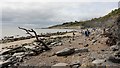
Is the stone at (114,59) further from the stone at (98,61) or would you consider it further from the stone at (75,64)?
the stone at (75,64)

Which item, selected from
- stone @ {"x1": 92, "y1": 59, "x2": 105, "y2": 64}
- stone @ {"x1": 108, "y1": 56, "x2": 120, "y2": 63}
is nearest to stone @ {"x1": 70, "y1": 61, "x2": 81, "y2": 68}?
stone @ {"x1": 92, "y1": 59, "x2": 105, "y2": 64}

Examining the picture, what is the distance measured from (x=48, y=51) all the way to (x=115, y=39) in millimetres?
6862

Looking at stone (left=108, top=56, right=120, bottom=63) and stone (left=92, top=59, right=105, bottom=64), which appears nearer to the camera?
stone (left=92, top=59, right=105, bottom=64)

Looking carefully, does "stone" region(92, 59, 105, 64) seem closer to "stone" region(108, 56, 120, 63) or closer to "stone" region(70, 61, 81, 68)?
"stone" region(108, 56, 120, 63)

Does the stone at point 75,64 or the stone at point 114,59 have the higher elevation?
the stone at point 114,59

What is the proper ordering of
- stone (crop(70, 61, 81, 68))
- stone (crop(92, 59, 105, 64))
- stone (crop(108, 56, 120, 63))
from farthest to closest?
1. stone (crop(70, 61, 81, 68))
2. stone (crop(108, 56, 120, 63))
3. stone (crop(92, 59, 105, 64))

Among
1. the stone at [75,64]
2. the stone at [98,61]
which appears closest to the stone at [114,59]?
the stone at [98,61]

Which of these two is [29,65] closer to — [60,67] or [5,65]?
Result: [5,65]

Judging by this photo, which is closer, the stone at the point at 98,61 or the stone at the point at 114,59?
the stone at the point at 98,61

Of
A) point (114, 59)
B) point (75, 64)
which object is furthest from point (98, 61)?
point (75, 64)

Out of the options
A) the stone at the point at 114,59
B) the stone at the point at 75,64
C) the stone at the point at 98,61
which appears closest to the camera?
the stone at the point at 98,61

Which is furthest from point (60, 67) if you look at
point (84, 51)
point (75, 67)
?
point (84, 51)

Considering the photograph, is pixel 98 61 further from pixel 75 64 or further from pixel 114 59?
pixel 75 64

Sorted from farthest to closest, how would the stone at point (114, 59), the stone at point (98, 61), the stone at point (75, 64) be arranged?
the stone at point (75, 64) < the stone at point (114, 59) < the stone at point (98, 61)
